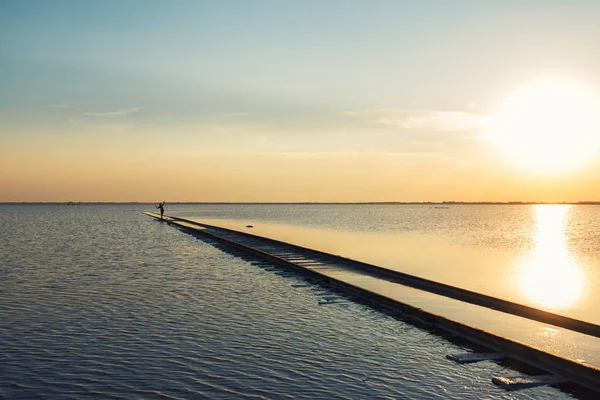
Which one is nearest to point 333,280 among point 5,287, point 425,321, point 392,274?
point 392,274

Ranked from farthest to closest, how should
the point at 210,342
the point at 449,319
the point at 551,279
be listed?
the point at 551,279, the point at 449,319, the point at 210,342

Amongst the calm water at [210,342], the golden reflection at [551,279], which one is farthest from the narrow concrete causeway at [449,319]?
the golden reflection at [551,279]

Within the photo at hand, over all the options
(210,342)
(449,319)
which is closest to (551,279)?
(449,319)

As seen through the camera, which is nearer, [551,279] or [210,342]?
[210,342]

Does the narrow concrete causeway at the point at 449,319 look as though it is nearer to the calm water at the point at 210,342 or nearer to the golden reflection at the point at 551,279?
the calm water at the point at 210,342

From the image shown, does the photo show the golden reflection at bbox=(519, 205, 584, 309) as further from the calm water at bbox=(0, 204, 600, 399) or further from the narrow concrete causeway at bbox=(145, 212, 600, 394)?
the narrow concrete causeway at bbox=(145, 212, 600, 394)

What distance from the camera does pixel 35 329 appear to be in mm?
16672

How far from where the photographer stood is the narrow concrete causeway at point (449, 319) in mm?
12125

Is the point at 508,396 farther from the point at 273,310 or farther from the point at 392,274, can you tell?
the point at 392,274

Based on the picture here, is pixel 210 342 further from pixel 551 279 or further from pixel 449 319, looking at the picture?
pixel 551 279

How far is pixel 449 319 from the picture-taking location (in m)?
16.9

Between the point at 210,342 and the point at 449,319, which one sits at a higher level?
the point at 449,319

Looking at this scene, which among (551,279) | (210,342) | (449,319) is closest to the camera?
(210,342)

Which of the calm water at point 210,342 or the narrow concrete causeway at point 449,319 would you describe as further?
the narrow concrete causeway at point 449,319
